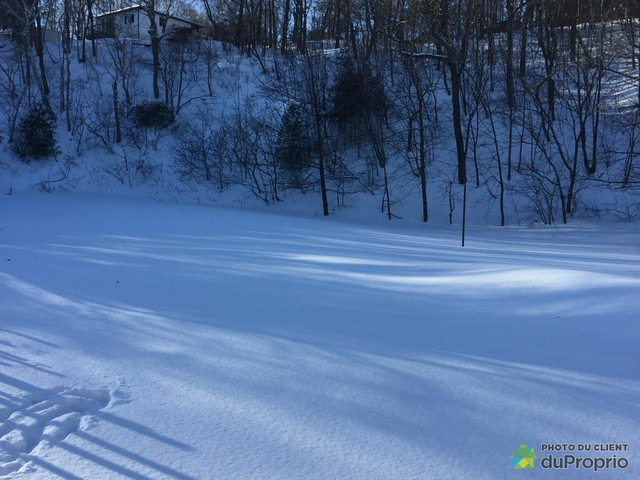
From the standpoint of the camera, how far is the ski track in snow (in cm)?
298

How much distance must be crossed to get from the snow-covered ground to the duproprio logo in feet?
0.09

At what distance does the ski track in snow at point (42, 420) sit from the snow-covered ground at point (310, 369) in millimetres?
12

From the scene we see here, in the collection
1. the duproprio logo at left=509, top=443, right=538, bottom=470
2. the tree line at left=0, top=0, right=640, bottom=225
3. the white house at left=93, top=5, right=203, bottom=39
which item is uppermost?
the white house at left=93, top=5, right=203, bottom=39

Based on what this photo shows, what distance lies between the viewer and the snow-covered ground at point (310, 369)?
296cm

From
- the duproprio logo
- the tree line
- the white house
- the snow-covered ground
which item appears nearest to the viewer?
the duproprio logo

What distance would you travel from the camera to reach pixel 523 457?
115 inches

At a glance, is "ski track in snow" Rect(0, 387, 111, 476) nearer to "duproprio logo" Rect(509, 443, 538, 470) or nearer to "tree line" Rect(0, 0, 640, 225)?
"duproprio logo" Rect(509, 443, 538, 470)

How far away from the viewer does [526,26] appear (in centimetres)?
2231

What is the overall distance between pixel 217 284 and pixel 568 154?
1824 centimetres

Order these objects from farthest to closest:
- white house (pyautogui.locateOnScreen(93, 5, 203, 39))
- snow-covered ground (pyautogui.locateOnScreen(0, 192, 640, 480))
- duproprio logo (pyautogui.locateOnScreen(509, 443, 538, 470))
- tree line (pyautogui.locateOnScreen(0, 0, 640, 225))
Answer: white house (pyautogui.locateOnScreen(93, 5, 203, 39)) < tree line (pyautogui.locateOnScreen(0, 0, 640, 225)) < snow-covered ground (pyautogui.locateOnScreen(0, 192, 640, 480)) < duproprio logo (pyautogui.locateOnScreen(509, 443, 538, 470))

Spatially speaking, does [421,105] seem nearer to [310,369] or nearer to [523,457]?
[310,369]

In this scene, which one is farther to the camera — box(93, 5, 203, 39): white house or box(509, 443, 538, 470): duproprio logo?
box(93, 5, 203, 39): white house

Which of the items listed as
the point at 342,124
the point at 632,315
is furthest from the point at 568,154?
the point at 632,315

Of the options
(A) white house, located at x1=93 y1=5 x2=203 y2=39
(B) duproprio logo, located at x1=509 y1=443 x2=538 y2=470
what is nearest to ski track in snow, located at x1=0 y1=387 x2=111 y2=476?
(B) duproprio logo, located at x1=509 y1=443 x2=538 y2=470
